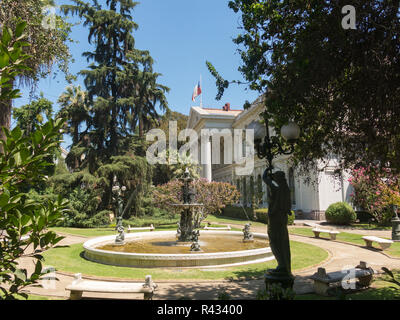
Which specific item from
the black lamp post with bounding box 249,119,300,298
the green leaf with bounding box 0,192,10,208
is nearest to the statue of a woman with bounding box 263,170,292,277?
the black lamp post with bounding box 249,119,300,298

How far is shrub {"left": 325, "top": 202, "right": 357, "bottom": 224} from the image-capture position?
22297mm

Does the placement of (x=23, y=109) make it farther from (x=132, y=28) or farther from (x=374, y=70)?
(x=374, y=70)

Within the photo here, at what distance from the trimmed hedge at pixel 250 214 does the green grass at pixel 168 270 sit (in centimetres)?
1287

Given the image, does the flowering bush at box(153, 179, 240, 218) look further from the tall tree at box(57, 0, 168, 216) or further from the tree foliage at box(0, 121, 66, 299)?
the tree foliage at box(0, 121, 66, 299)

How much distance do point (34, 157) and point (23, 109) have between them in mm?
33702

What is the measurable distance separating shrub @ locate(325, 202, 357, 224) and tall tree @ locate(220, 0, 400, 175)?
17293 mm

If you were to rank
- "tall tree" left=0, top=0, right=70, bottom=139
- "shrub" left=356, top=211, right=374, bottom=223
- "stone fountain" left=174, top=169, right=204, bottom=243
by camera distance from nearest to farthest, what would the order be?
"tall tree" left=0, top=0, right=70, bottom=139
"stone fountain" left=174, top=169, right=204, bottom=243
"shrub" left=356, top=211, right=374, bottom=223

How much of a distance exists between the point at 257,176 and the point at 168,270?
28289 millimetres

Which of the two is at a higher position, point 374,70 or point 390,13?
point 390,13

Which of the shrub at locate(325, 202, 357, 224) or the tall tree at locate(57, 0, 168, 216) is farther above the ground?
the tall tree at locate(57, 0, 168, 216)

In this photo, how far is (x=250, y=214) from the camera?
29.2 meters

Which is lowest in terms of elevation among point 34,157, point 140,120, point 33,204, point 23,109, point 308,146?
point 33,204

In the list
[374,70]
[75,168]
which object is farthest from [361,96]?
[75,168]
